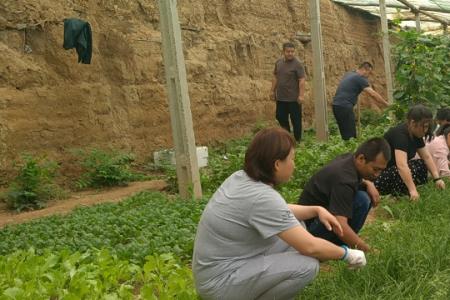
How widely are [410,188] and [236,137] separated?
7.34 m

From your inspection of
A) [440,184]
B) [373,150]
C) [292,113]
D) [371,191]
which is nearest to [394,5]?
[292,113]

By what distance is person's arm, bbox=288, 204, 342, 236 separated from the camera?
4.04 m

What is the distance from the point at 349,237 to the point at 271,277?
1041 mm

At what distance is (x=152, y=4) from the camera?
11938 mm

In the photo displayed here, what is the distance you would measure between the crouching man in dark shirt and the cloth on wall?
5.81 m

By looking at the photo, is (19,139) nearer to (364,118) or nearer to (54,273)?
(54,273)

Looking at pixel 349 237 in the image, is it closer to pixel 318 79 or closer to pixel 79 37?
pixel 79 37

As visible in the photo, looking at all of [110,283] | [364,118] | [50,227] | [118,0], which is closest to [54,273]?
[110,283]

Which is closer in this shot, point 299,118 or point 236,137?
point 299,118

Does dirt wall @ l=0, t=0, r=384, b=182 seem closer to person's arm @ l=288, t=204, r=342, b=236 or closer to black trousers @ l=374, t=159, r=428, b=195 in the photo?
black trousers @ l=374, t=159, r=428, b=195

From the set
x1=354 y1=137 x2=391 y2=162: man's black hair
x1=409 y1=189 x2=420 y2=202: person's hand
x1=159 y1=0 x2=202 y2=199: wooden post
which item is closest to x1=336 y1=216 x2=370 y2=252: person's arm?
x1=354 y1=137 x2=391 y2=162: man's black hair

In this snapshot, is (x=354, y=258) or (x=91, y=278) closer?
(x=354, y=258)

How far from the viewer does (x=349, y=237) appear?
4480mm

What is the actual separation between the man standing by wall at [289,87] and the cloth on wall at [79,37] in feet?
11.5
